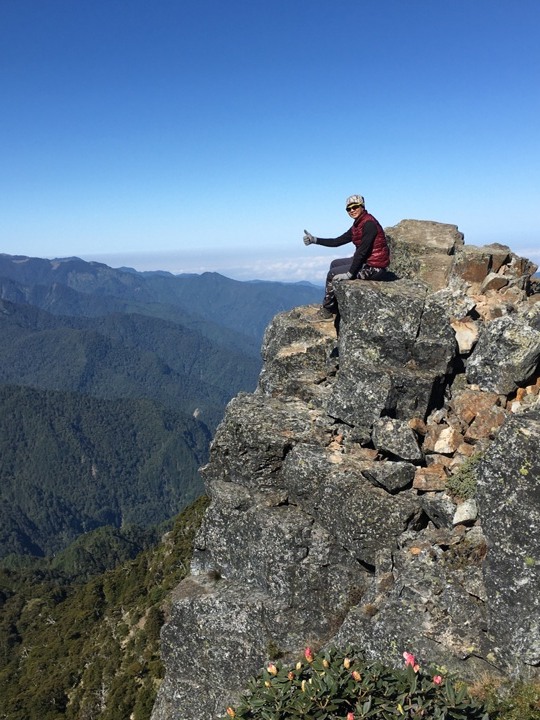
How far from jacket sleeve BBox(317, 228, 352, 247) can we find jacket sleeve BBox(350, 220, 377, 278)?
863 mm

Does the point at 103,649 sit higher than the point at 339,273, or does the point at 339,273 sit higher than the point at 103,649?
the point at 339,273

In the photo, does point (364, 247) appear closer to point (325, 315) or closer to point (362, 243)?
point (362, 243)

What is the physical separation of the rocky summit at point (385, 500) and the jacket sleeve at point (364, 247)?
95cm

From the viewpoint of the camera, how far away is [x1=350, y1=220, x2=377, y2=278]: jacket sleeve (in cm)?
2025

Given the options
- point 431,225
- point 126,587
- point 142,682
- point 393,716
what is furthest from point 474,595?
point 126,587

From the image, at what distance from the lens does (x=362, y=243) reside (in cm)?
2056

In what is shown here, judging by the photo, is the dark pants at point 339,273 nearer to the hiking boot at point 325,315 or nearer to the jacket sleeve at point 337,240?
the hiking boot at point 325,315

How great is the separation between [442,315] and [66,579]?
214609mm

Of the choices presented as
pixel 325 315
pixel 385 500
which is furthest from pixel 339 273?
pixel 385 500

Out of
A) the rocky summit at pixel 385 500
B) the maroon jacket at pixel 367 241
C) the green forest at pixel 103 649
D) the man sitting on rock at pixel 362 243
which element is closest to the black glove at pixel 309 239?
the man sitting on rock at pixel 362 243

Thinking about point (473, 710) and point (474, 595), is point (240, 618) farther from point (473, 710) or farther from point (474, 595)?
point (473, 710)

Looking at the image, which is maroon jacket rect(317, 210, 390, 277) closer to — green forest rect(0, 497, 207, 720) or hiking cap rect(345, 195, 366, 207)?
hiking cap rect(345, 195, 366, 207)

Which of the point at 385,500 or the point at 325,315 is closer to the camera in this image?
the point at 385,500

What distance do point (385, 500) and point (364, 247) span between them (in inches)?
390
